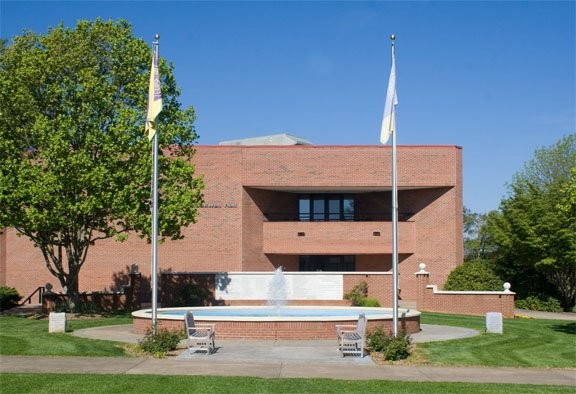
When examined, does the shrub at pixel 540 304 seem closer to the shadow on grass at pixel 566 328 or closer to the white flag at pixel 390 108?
the shadow on grass at pixel 566 328

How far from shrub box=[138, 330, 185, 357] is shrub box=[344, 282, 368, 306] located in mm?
20272

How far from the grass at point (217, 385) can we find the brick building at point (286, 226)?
2994 cm

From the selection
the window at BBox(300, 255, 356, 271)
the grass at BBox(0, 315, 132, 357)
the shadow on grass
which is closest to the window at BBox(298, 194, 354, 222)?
the window at BBox(300, 255, 356, 271)

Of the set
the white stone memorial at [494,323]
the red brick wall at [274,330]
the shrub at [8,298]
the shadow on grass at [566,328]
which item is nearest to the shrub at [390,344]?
the red brick wall at [274,330]

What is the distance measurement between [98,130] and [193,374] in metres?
16.5

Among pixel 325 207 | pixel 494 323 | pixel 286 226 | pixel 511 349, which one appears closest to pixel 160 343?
pixel 511 349

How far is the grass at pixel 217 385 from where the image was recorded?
47.8 feet

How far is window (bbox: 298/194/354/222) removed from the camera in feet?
171

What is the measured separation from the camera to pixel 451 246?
153 ft

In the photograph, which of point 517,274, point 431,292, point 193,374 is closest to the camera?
point 193,374

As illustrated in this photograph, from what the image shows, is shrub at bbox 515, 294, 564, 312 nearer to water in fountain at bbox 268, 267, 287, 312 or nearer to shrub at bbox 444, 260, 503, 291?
shrub at bbox 444, 260, 503, 291

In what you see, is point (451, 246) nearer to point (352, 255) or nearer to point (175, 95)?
point (352, 255)

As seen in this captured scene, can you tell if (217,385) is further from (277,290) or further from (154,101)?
(277,290)

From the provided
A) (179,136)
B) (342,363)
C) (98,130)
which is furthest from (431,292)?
(342,363)
